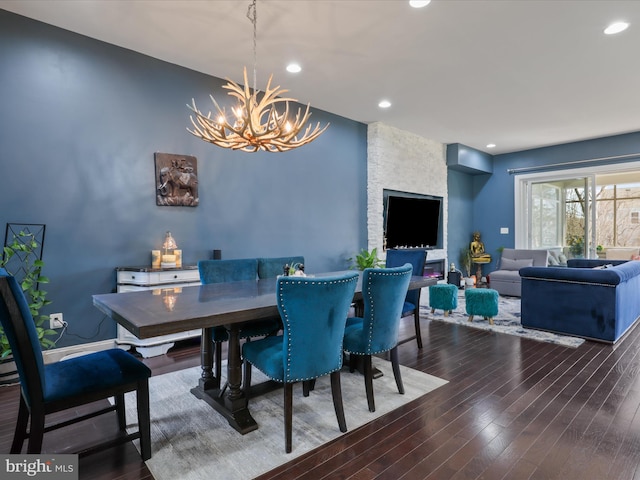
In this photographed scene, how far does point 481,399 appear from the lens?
8.30 feet

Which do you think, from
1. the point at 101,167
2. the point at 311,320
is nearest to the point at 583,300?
the point at 311,320

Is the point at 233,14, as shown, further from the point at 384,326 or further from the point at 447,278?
the point at 447,278

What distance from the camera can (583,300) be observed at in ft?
12.7

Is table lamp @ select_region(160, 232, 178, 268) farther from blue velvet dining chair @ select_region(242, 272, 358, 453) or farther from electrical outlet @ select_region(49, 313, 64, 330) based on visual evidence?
blue velvet dining chair @ select_region(242, 272, 358, 453)

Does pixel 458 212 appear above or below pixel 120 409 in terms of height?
above

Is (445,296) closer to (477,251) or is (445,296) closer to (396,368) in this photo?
(396,368)

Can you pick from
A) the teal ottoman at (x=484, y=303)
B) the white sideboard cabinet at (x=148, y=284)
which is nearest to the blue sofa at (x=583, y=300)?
the teal ottoman at (x=484, y=303)

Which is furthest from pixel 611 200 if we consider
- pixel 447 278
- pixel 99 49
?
pixel 99 49

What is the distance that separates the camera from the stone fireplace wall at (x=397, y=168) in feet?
19.2

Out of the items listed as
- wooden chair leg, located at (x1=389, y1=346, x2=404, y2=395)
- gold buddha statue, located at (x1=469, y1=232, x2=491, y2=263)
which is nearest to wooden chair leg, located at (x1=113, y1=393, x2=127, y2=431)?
wooden chair leg, located at (x1=389, y1=346, x2=404, y2=395)

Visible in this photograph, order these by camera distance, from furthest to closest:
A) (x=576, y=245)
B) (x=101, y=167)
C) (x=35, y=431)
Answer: (x=576, y=245)
(x=101, y=167)
(x=35, y=431)

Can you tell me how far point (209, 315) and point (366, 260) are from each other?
12.9ft

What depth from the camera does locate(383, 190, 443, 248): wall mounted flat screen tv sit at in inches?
244

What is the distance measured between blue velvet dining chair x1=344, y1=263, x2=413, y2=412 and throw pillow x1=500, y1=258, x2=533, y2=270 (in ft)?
17.5
